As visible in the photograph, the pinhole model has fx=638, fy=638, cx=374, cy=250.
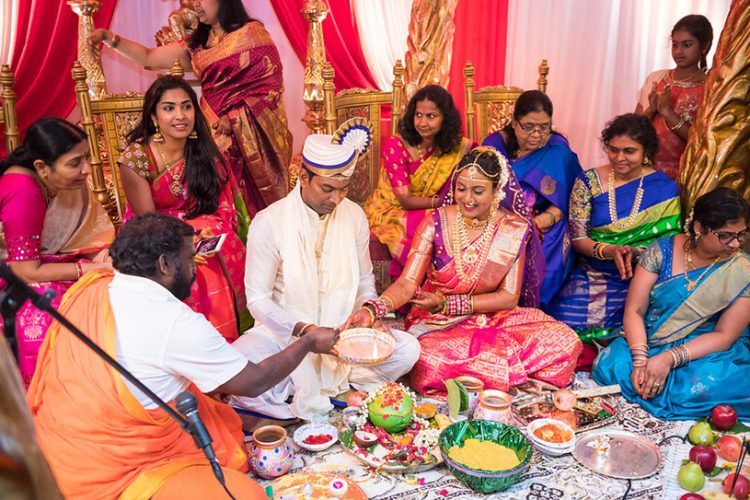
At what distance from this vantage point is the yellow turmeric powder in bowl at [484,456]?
236 centimetres

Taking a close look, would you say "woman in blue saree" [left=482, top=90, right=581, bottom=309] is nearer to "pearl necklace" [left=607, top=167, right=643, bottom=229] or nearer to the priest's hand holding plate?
"pearl necklace" [left=607, top=167, right=643, bottom=229]

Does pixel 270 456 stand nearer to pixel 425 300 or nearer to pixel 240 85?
pixel 425 300

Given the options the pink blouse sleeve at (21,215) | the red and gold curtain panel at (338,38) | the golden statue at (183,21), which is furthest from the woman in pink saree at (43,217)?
the red and gold curtain panel at (338,38)

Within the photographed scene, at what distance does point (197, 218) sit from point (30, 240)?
0.82 m

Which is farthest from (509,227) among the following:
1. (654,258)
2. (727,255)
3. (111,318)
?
(111,318)

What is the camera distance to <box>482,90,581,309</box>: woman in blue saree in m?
3.75

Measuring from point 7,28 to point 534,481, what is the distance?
498cm

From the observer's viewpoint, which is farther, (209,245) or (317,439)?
(209,245)

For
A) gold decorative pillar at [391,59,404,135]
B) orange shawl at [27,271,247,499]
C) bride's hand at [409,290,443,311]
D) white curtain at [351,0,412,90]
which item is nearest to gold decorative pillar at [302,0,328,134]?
gold decorative pillar at [391,59,404,135]

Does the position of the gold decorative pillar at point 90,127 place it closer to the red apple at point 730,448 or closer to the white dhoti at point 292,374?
the white dhoti at point 292,374

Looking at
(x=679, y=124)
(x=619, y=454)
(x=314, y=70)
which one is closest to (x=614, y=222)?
(x=679, y=124)

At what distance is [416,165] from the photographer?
13.4ft

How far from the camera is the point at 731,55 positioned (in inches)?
131

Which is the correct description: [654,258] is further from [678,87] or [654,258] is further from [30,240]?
[30,240]
